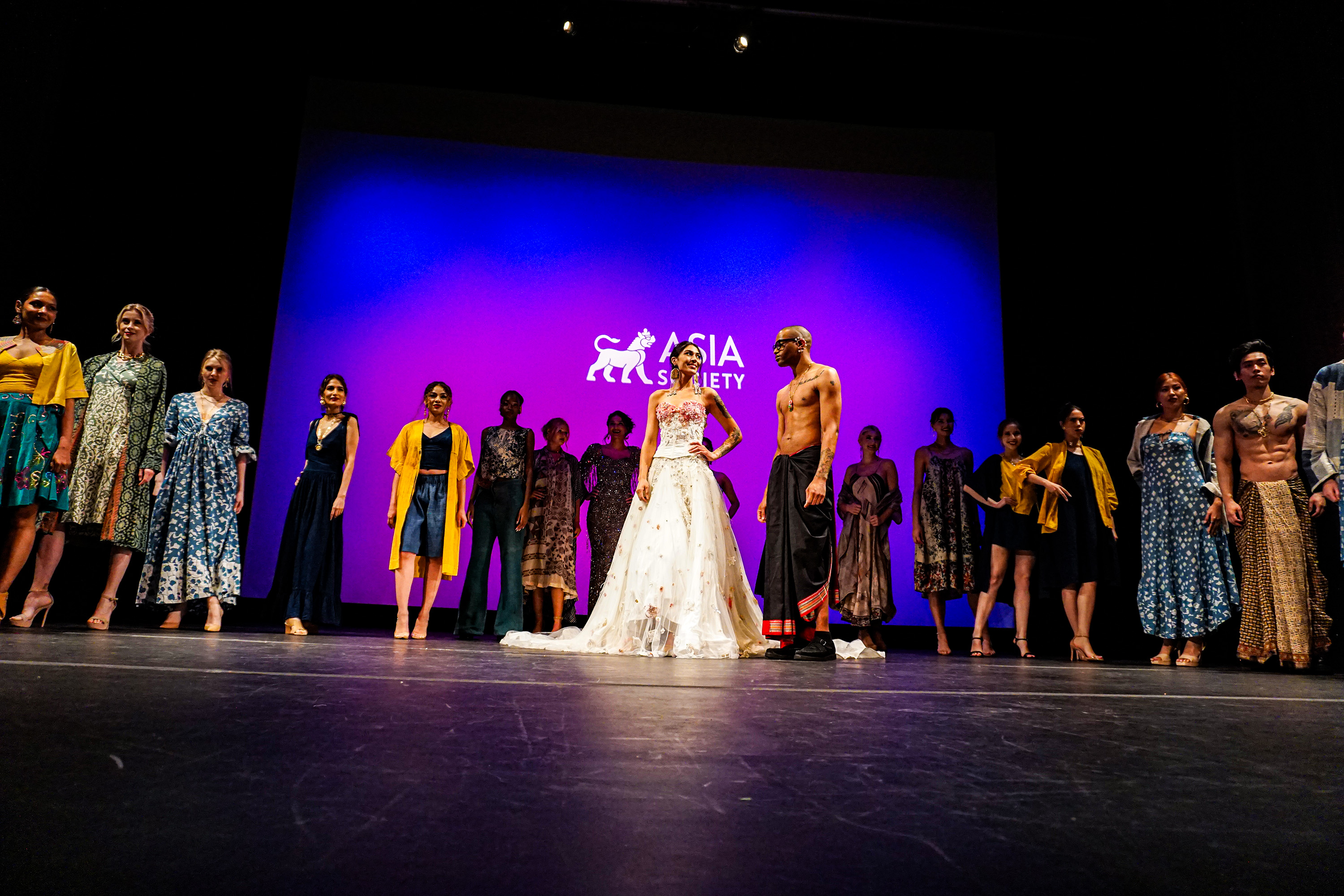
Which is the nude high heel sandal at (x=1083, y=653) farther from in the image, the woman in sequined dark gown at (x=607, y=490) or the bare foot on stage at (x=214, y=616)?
the bare foot on stage at (x=214, y=616)

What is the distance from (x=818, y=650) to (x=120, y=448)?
3902 mm

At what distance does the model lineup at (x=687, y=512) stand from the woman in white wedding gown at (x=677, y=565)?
1 cm

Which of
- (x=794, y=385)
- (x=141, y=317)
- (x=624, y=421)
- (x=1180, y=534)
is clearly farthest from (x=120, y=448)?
(x=1180, y=534)

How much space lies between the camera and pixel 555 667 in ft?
8.50

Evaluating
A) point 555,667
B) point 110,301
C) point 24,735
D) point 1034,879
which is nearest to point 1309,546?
point 555,667

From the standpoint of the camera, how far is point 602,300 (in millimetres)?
6918

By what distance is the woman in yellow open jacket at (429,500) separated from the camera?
498 centimetres

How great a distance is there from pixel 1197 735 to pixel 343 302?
21.5 feet

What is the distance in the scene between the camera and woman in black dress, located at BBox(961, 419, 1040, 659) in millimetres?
5494

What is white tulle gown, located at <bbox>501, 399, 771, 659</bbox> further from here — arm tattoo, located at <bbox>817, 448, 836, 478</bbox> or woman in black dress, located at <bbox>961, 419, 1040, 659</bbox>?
woman in black dress, located at <bbox>961, 419, 1040, 659</bbox>

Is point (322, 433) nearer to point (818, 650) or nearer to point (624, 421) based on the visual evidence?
point (624, 421)

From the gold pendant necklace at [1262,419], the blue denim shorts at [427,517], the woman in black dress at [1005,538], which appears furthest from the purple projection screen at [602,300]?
the gold pendant necklace at [1262,419]

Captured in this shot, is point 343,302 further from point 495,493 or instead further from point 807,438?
point 807,438

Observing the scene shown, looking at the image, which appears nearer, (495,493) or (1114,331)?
(495,493)
